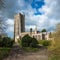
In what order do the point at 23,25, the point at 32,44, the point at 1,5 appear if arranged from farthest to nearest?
the point at 23,25 < the point at 32,44 < the point at 1,5

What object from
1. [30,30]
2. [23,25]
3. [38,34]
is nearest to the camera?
[38,34]

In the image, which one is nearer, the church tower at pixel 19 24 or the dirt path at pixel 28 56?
the dirt path at pixel 28 56

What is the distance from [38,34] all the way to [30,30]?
10.5m

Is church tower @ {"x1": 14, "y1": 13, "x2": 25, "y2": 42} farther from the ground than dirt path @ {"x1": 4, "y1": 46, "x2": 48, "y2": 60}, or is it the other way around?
church tower @ {"x1": 14, "y1": 13, "x2": 25, "y2": 42}

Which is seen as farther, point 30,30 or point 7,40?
point 30,30

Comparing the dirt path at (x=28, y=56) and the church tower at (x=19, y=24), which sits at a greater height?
the church tower at (x=19, y=24)

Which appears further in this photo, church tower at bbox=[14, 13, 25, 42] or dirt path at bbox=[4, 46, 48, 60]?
church tower at bbox=[14, 13, 25, 42]

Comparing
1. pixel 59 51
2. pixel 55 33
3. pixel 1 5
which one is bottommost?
pixel 59 51

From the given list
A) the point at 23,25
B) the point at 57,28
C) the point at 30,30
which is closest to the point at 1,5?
the point at 57,28

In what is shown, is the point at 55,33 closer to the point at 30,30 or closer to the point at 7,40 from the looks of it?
the point at 7,40

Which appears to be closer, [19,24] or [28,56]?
[28,56]

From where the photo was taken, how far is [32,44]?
2899 inches

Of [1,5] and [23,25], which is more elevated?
[23,25]

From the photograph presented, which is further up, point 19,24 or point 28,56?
point 19,24
